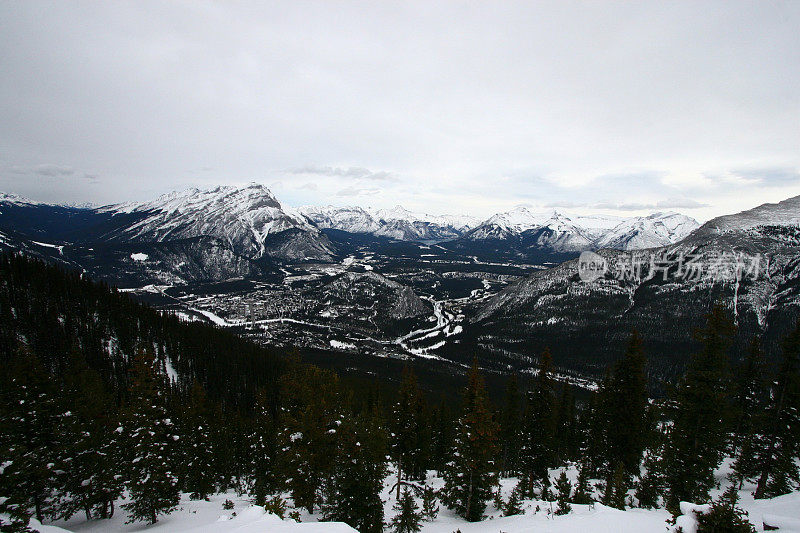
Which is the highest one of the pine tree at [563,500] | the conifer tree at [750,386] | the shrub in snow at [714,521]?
the shrub in snow at [714,521]

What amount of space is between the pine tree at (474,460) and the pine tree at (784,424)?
808 inches

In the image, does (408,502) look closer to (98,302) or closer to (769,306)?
(98,302)

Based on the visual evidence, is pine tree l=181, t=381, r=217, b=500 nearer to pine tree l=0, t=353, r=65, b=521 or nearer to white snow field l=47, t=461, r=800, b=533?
white snow field l=47, t=461, r=800, b=533

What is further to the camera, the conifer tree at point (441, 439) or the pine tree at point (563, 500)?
the conifer tree at point (441, 439)

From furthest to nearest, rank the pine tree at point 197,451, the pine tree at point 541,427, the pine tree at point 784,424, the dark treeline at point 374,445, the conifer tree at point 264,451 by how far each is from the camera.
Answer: the conifer tree at point 264,451 < the pine tree at point 197,451 < the pine tree at point 541,427 < the pine tree at point 784,424 < the dark treeline at point 374,445

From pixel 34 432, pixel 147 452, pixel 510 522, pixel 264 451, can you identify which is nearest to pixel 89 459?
pixel 147 452

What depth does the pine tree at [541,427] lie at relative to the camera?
3519 centimetres

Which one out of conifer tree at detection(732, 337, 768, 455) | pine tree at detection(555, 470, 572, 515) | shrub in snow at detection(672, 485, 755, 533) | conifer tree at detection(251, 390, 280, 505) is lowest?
conifer tree at detection(251, 390, 280, 505)

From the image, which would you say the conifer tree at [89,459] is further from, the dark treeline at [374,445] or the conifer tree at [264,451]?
the conifer tree at [264,451]

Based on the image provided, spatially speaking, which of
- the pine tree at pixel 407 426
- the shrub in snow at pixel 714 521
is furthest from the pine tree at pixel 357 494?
the shrub in snow at pixel 714 521

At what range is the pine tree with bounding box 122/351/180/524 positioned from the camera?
1118 inches

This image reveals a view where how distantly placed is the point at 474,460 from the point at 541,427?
11047mm

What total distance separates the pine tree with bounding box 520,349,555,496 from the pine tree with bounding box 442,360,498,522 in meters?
8.51

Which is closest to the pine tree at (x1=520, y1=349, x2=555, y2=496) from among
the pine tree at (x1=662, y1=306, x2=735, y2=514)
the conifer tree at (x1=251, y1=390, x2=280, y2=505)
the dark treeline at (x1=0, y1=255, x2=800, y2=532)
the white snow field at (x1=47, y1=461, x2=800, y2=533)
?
the dark treeline at (x1=0, y1=255, x2=800, y2=532)
